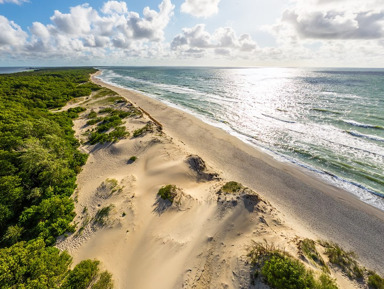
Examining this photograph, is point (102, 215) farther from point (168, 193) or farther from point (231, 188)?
point (231, 188)

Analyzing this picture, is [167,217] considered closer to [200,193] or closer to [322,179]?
[200,193]

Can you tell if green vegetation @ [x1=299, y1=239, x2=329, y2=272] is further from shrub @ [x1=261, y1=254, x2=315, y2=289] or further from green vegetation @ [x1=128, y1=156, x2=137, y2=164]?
green vegetation @ [x1=128, y1=156, x2=137, y2=164]

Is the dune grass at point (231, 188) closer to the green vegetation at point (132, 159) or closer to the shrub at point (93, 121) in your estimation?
the green vegetation at point (132, 159)

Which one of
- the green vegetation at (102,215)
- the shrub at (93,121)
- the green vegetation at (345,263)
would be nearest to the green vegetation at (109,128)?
the shrub at (93,121)

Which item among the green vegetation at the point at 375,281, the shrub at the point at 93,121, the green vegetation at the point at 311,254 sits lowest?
the shrub at the point at 93,121

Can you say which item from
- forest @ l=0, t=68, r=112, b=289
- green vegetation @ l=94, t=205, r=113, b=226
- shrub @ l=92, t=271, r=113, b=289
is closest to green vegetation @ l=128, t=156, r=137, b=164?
forest @ l=0, t=68, r=112, b=289

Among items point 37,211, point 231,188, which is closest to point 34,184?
point 37,211
